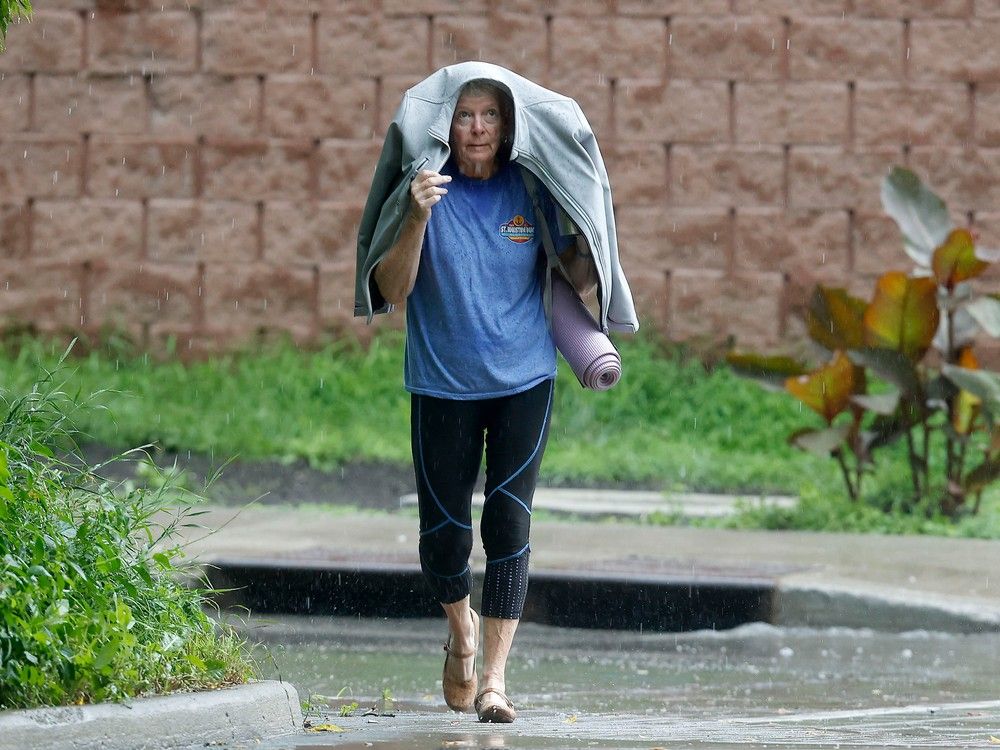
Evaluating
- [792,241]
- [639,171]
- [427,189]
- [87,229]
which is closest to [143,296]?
[87,229]

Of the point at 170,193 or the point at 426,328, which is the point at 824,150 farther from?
the point at 426,328

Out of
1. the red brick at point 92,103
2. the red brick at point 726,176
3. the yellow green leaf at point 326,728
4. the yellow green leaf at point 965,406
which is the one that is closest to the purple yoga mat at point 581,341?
the yellow green leaf at point 326,728

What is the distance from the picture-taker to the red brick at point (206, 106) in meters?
11.7

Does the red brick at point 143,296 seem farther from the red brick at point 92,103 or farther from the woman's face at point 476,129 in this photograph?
the woman's face at point 476,129

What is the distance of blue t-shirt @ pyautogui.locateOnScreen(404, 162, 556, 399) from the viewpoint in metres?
4.70

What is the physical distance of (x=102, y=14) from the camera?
11750 mm

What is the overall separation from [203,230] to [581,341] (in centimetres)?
725

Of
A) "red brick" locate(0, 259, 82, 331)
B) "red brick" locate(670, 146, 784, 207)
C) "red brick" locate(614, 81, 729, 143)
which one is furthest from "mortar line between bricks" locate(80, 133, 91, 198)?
"red brick" locate(670, 146, 784, 207)

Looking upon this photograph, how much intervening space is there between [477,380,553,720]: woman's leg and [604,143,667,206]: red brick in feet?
22.4

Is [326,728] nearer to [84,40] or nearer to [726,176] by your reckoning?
[726,176]

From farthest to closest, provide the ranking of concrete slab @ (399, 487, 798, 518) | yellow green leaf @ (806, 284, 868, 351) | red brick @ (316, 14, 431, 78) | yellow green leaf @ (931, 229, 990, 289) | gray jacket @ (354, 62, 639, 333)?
red brick @ (316, 14, 431, 78), concrete slab @ (399, 487, 798, 518), yellow green leaf @ (806, 284, 868, 351), yellow green leaf @ (931, 229, 990, 289), gray jacket @ (354, 62, 639, 333)

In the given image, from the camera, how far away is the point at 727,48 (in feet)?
37.7

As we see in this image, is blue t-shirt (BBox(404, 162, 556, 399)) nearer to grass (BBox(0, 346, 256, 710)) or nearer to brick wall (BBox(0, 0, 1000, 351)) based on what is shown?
grass (BBox(0, 346, 256, 710))

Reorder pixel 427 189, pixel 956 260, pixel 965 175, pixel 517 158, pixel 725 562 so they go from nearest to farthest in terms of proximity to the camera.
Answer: pixel 427 189 → pixel 517 158 → pixel 725 562 → pixel 956 260 → pixel 965 175
